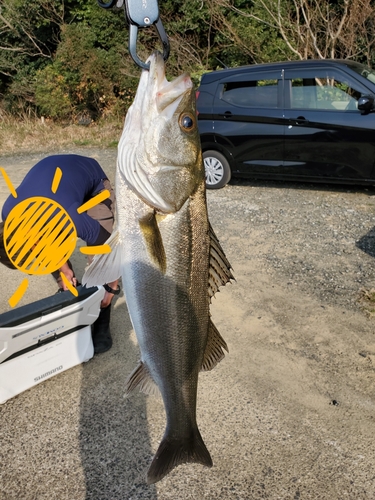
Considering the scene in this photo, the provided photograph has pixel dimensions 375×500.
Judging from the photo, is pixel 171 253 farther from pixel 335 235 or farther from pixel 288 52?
pixel 288 52

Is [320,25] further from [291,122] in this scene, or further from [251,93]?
[291,122]

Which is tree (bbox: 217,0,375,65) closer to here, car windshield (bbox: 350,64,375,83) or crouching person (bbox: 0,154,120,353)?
car windshield (bbox: 350,64,375,83)

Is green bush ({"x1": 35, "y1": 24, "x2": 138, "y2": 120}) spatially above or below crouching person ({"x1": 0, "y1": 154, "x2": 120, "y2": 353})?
above

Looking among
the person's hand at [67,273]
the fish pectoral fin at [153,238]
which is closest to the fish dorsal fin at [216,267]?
the fish pectoral fin at [153,238]

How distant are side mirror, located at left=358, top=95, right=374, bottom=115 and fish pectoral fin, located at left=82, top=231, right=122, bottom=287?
603 cm

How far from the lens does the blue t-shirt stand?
10.7 feet

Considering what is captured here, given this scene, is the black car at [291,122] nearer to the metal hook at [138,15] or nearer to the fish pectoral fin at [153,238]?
the metal hook at [138,15]

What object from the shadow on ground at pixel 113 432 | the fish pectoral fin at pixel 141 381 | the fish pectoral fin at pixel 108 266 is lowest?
the shadow on ground at pixel 113 432

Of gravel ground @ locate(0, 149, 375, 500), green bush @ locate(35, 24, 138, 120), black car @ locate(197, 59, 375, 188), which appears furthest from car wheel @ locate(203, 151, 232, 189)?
green bush @ locate(35, 24, 138, 120)

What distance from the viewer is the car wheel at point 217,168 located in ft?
25.9

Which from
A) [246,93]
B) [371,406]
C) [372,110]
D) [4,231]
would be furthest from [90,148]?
[371,406]

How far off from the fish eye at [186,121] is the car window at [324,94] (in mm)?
6047

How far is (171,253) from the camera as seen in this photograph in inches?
65.3

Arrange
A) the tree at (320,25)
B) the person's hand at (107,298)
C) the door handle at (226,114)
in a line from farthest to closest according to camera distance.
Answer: the tree at (320,25), the door handle at (226,114), the person's hand at (107,298)
